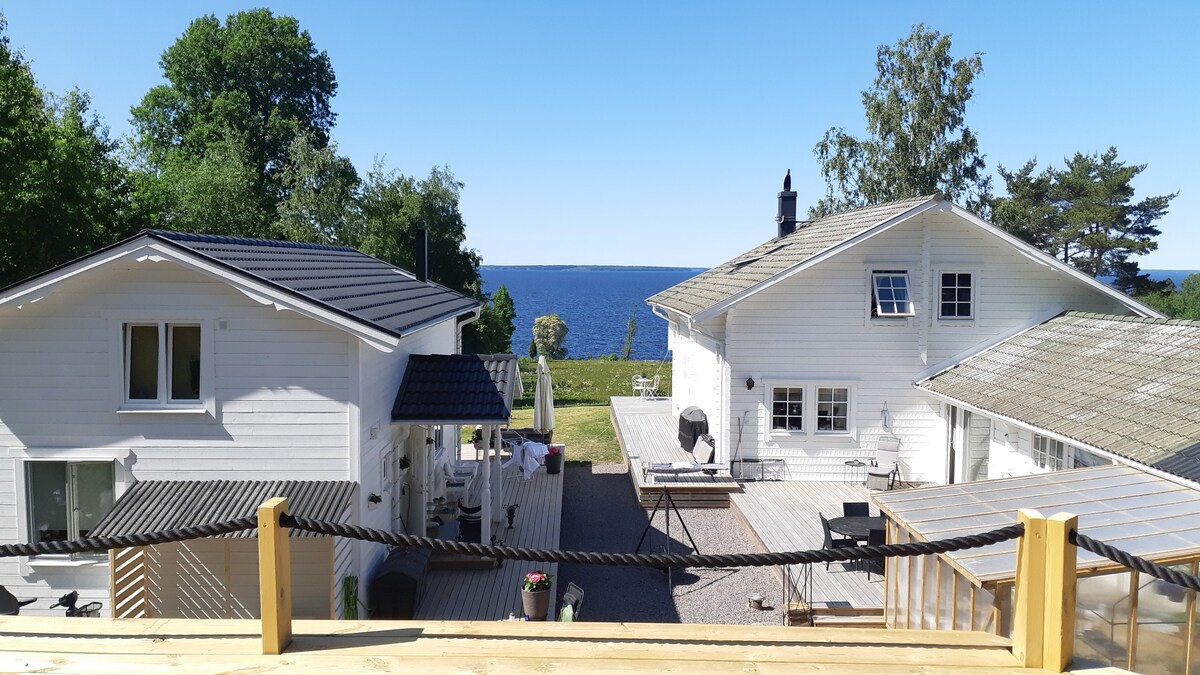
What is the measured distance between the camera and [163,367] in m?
9.49

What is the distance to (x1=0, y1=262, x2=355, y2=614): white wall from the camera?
934 cm

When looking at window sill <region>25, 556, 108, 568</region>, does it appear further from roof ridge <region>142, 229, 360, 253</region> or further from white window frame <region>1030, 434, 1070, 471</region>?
white window frame <region>1030, 434, 1070, 471</region>

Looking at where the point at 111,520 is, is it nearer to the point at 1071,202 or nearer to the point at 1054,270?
the point at 1054,270

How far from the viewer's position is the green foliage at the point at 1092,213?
37469mm

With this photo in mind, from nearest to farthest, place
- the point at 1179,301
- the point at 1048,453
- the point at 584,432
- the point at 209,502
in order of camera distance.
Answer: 1. the point at 209,502
2. the point at 1048,453
3. the point at 584,432
4. the point at 1179,301

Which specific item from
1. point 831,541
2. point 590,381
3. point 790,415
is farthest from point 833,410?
point 590,381

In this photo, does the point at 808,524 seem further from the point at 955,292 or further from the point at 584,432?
the point at 584,432

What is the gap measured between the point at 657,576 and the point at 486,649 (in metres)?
9.54

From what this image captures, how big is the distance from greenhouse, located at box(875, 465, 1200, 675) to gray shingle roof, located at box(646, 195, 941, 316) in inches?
300

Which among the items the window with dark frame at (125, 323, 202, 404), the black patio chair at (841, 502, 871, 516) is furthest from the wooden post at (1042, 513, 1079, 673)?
the black patio chair at (841, 502, 871, 516)

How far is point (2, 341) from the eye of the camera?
9453 millimetres

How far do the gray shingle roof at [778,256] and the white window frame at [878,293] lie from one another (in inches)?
40.1

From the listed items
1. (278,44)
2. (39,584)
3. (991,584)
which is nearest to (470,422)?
(39,584)

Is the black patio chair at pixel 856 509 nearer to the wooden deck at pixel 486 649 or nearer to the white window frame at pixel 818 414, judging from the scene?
the white window frame at pixel 818 414
